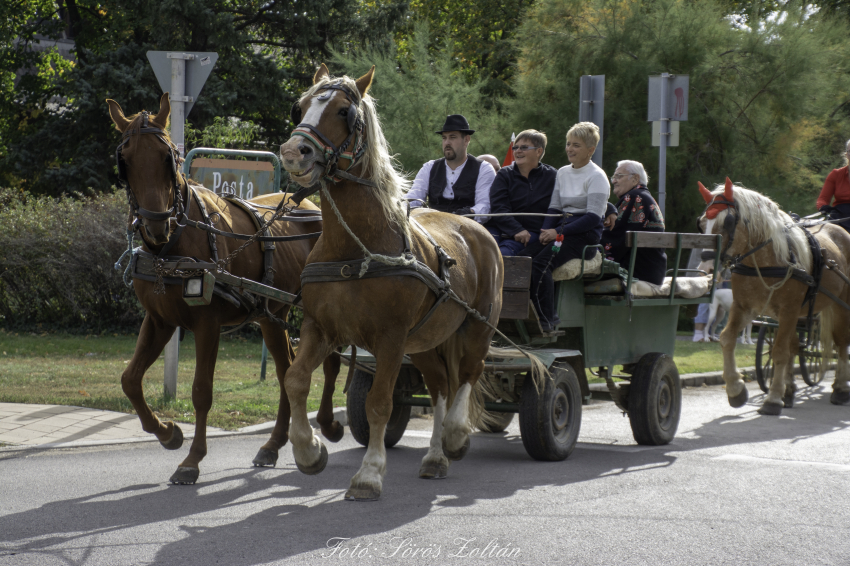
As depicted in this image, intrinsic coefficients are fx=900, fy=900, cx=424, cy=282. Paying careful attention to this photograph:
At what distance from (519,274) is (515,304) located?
0.22 m

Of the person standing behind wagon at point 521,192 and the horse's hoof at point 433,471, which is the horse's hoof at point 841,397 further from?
the horse's hoof at point 433,471

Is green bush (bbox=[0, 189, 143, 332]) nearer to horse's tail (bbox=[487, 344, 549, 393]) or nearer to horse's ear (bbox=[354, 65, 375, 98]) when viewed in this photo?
horse's tail (bbox=[487, 344, 549, 393])

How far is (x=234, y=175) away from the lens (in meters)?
9.33

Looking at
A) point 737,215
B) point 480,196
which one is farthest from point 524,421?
point 737,215

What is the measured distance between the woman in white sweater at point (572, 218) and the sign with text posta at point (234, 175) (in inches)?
134

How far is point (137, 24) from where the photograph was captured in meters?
20.6

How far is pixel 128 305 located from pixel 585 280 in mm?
8906

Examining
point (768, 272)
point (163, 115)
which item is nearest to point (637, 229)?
point (768, 272)

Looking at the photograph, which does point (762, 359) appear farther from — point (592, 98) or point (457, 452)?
point (457, 452)

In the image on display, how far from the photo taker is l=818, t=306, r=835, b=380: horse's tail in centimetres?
1055

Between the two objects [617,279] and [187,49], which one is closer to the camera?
[617,279]

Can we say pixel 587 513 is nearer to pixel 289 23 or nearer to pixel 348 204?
pixel 348 204

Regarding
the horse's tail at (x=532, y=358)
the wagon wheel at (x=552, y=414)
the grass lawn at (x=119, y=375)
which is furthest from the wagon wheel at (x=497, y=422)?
the horse's tail at (x=532, y=358)

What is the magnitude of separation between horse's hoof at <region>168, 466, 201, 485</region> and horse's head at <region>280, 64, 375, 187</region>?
7.31ft
